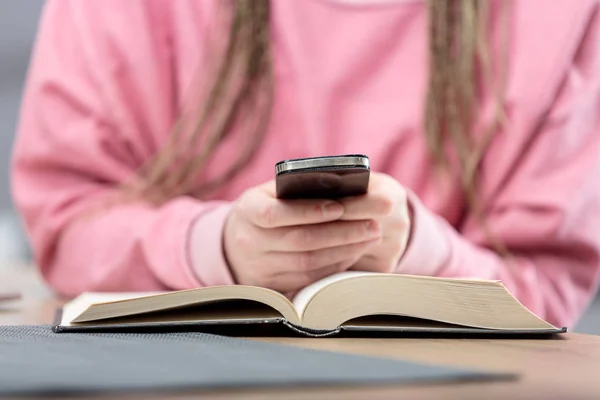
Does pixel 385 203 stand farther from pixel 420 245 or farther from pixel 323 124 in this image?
pixel 323 124

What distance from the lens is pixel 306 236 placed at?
21.1 inches

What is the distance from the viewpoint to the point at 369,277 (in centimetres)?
47

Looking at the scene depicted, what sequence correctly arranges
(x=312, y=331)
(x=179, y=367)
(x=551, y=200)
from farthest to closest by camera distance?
(x=551, y=200) < (x=312, y=331) < (x=179, y=367)

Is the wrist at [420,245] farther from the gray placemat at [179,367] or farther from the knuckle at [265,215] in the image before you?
the gray placemat at [179,367]

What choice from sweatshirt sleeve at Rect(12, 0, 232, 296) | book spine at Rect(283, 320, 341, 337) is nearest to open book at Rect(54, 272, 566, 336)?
book spine at Rect(283, 320, 341, 337)

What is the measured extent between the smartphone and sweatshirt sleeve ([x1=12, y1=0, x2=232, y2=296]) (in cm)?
26

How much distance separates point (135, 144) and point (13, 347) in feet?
1.91

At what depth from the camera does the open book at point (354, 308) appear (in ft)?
1.48

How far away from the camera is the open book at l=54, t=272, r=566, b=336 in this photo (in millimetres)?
451

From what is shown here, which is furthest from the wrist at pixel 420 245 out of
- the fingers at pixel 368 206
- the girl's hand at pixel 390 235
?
the fingers at pixel 368 206

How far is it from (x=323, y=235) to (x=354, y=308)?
0.27 ft

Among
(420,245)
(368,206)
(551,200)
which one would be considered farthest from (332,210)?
(551,200)

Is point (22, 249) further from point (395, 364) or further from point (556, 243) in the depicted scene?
point (395, 364)

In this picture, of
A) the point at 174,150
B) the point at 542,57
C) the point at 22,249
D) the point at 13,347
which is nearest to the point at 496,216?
the point at 542,57
